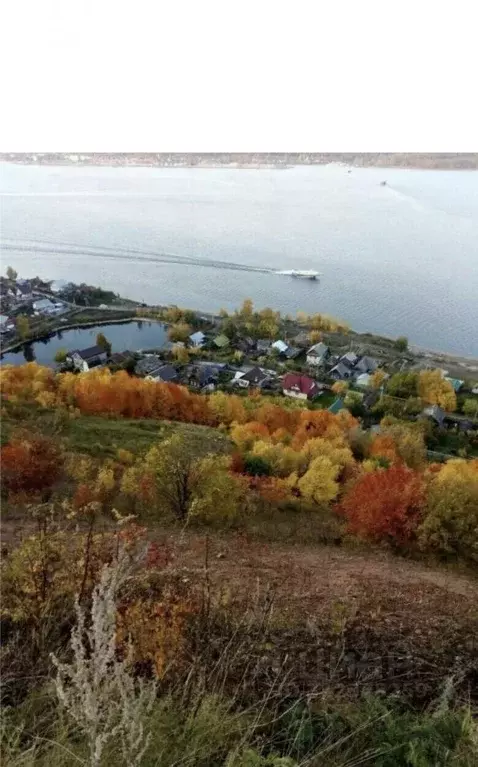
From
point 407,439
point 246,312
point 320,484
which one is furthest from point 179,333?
point 320,484

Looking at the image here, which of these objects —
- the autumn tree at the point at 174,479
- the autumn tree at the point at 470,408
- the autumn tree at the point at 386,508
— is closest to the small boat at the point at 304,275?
the autumn tree at the point at 470,408

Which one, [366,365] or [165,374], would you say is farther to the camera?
[366,365]

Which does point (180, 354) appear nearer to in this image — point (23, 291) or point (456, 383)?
point (23, 291)

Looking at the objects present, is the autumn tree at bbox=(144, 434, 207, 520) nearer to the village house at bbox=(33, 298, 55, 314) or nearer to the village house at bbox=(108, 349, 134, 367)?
the village house at bbox=(108, 349, 134, 367)

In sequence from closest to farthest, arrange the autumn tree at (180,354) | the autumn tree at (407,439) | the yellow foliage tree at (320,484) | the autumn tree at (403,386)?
the yellow foliage tree at (320,484) → the autumn tree at (407,439) → the autumn tree at (403,386) → the autumn tree at (180,354)

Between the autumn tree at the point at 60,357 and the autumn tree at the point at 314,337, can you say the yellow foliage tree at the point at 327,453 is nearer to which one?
the autumn tree at the point at 314,337

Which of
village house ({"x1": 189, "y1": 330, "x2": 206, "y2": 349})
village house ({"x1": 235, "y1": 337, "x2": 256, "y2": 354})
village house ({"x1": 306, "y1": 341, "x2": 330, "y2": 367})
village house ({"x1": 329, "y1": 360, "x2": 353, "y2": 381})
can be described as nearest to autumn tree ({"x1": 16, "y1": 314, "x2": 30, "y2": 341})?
village house ({"x1": 189, "y1": 330, "x2": 206, "y2": 349})
